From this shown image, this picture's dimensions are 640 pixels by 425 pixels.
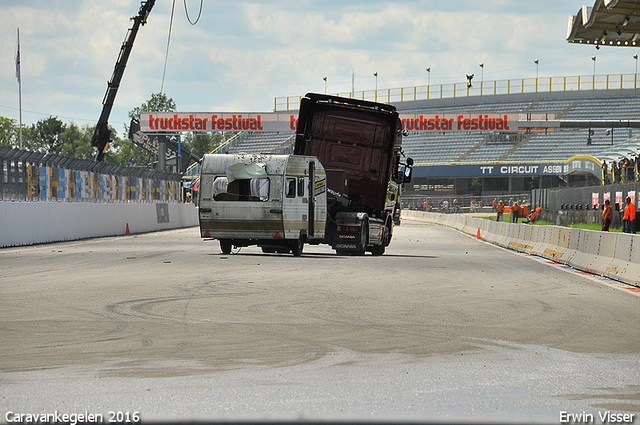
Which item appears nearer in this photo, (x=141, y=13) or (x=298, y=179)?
(x=298, y=179)

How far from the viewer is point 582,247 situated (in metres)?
19.8

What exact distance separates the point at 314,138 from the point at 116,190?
55.7 ft

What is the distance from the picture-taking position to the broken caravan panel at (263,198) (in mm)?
21578

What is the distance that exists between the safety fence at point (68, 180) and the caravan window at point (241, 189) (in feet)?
27.4

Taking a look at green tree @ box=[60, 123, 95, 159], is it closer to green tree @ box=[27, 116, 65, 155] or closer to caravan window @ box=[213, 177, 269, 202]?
green tree @ box=[27, 116, 65, 155]

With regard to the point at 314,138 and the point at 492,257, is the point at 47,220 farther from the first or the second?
the point at 492,257

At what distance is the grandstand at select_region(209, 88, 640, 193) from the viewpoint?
285ft

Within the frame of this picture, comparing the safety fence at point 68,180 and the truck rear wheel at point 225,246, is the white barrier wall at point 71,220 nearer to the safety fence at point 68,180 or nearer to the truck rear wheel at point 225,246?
the safety fence at point 68,180

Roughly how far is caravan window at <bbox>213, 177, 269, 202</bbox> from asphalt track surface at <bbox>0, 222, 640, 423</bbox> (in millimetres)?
5743

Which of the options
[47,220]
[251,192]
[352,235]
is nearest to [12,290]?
[251,192]

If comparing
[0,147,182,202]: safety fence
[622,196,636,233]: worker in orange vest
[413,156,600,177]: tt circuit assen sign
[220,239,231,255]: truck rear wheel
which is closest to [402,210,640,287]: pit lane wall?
[622,196,636,233]: worker in orange vest

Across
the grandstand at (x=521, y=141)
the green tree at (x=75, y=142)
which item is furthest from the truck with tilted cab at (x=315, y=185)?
the green tree at (x=75, y=142)

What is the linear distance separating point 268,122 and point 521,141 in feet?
110

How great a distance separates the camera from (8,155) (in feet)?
88.0
